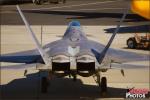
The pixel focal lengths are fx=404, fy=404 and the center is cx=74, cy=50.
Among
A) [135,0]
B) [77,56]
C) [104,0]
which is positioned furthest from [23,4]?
[135,0]

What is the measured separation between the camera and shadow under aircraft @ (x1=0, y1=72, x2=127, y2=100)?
12188 millimetres

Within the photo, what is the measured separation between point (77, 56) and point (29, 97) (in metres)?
2.65

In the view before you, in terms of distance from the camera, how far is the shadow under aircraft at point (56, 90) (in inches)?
480

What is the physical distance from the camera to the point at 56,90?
13.2 m

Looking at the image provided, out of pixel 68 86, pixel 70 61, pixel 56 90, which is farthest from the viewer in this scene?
pixel 68 86

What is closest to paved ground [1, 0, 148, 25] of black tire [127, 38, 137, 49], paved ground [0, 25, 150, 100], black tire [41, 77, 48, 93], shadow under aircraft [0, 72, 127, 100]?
black tire [127, 38, 137, 49]

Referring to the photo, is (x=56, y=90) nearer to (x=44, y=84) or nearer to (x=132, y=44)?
(x=44, y=84)

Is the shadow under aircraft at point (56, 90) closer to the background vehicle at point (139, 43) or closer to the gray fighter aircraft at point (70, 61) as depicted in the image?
the gray fighter aircraft at point (70, 61)

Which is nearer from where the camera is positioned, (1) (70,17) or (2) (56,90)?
(2) (56,90)

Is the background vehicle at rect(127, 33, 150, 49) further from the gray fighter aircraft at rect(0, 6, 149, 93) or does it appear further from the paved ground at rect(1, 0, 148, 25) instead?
the gray fighter aircraft at rect(0, 6, 149, 93)

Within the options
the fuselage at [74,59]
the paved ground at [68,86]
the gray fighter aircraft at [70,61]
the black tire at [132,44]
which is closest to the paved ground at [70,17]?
the black tire at [132,44]

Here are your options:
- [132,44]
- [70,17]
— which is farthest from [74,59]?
[70,17]

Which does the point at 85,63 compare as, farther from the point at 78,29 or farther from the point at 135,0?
the point at 135,0

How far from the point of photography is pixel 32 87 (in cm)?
1380
